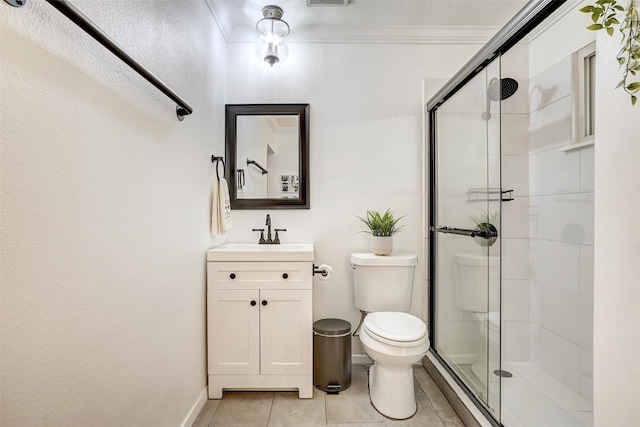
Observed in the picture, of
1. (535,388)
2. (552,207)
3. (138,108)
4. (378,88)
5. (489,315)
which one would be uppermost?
(378,88)

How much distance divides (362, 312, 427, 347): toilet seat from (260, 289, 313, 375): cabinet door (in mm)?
363

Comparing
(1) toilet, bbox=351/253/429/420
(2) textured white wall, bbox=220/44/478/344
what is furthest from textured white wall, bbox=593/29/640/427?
(2) textured white wall, bbox=220/44/478/344

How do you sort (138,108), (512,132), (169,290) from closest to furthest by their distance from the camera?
(138,108) < (169,290) < (512,132)

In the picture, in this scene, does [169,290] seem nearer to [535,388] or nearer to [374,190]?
[374,190]

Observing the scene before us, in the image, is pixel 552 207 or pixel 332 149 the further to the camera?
pixel 332 149

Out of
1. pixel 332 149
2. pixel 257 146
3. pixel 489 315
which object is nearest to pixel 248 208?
pixel 257 146

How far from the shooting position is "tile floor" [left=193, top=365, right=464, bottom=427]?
1643 mm

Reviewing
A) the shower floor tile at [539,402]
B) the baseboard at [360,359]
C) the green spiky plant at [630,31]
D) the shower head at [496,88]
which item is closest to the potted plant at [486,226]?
the shower head at [496,88]

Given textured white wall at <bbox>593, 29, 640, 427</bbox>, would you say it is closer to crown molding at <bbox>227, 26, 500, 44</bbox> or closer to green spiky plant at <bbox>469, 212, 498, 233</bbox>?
green spiky plant at <bbox>469, 212, 498, 233</bbox>

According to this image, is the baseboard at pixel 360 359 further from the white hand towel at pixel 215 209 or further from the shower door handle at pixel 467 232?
the white hand towel at pixel 215 209

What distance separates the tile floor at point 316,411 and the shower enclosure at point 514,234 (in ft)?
0.70

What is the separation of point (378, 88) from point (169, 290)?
73.4 inches

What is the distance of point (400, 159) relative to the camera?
2.31m

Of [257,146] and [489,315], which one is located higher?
[257,146]
